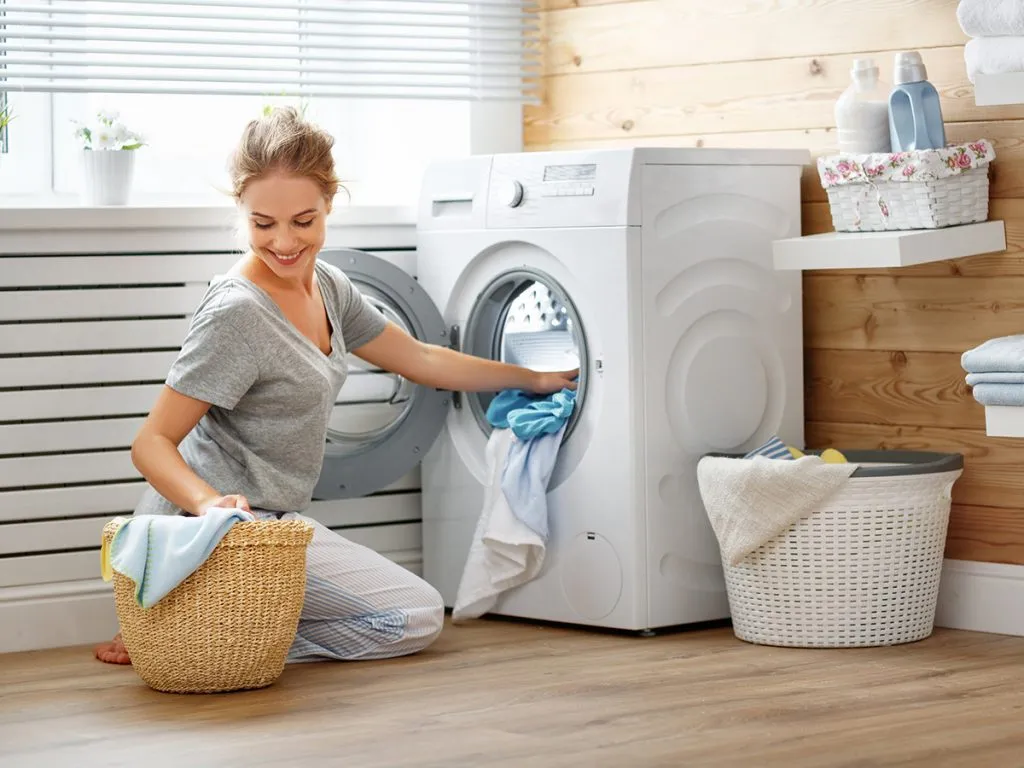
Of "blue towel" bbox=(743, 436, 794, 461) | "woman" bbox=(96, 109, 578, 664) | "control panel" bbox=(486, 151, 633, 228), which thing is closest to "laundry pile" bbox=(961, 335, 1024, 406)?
"blue towel" bbox=(743, 436, 794, 461)

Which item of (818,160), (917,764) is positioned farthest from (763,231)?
(917,764)

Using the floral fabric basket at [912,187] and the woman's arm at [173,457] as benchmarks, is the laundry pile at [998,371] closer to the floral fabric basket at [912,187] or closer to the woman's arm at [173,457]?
the floral fabric basket at [912,187]

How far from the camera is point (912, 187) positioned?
2.77 meters

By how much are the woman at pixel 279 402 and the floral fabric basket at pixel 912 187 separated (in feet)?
2.98

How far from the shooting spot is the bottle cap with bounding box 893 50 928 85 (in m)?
2.81

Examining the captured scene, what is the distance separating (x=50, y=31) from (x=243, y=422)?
951 millimetres

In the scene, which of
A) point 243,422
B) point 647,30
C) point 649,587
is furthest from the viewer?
point 647,30

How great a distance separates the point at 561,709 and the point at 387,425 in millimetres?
980

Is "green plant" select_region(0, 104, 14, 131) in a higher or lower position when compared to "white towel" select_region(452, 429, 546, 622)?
higher

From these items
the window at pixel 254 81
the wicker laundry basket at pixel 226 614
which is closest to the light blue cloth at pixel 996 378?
the wicker laundry basket at pixel 226 614

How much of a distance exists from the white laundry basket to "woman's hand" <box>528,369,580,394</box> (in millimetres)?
481

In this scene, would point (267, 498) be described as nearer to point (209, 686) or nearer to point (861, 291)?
point (209, 686)

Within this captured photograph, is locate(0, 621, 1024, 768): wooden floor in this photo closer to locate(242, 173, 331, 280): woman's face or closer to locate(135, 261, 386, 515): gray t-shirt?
locate(135, 261, 386, 515): gray t-shirt

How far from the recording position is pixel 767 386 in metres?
3.08
